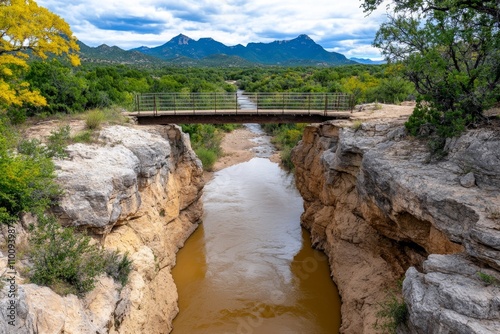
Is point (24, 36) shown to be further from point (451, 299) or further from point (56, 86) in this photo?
point (451, 299)

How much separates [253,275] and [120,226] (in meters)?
6.61

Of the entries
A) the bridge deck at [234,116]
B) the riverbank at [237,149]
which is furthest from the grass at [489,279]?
the riverbank at [237,149]

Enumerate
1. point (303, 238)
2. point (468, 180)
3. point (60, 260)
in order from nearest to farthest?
1. point (60, 260)
2. point (468, 180)
3. point (303, 238)

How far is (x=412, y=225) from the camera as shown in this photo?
10.6 meters

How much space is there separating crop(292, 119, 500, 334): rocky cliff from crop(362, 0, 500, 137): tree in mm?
897

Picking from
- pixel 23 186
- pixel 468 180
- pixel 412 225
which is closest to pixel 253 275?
pixel 412 225

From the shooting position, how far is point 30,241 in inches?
329

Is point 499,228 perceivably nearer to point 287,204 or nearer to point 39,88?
point 287,204

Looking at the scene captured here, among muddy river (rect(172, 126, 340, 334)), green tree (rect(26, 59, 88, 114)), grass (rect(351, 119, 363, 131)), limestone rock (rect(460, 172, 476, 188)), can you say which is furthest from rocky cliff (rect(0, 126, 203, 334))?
limestone rock (rect(460, 172, 476, 188))

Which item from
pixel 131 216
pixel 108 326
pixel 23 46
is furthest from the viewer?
pixel 23 46

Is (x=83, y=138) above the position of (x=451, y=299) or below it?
above

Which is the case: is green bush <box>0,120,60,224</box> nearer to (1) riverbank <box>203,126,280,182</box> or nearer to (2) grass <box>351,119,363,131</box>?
(2) grass <box>351,119,363,131</box>

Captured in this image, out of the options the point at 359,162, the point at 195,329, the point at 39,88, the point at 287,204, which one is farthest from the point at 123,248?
the point at 287,204

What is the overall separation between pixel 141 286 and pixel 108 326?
2311mm
